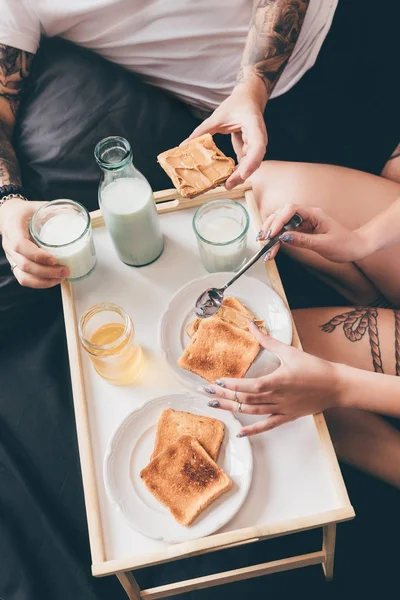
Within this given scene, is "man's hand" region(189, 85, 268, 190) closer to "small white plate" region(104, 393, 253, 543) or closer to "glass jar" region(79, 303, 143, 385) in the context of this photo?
"glass jar" region(79, 303, 143, 385)

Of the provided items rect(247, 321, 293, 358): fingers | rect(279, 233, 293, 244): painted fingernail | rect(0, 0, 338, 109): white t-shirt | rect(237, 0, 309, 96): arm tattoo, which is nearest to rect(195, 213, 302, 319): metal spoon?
rect(279, 233, 293, 244): painted fingernail

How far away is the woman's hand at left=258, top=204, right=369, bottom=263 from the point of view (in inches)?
45.3

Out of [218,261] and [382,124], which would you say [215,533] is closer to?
[218,261]

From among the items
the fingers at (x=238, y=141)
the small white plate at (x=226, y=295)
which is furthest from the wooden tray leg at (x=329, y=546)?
the fingers at (x=238, y=141)

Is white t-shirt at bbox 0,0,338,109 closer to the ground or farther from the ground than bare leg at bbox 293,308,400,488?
farther from the ground

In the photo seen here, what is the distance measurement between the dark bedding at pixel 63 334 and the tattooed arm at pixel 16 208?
5 cm

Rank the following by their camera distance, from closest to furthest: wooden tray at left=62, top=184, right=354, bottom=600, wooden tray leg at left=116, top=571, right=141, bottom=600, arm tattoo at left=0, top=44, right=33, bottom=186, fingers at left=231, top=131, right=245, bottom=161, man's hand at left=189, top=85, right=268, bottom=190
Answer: wooden tray at left=62, top=184, right=354, bottom=600 → wooden tray leg at left=116, top=571, right=141, bottom=600 → man's hand at left=189, top=85, right=268, bottom=190 → fingers at left=231, top=131, right=245, bottom=161 → arm tattoo at left=0, top=44, right=33, bottom=186

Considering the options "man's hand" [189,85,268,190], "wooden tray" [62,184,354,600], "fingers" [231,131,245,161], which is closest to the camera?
"wooden tray" [62,184,354,600]

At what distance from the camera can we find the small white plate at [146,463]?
98 centimetres

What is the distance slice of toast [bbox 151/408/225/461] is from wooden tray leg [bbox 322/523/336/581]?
0.82 feet

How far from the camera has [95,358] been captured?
1062mm

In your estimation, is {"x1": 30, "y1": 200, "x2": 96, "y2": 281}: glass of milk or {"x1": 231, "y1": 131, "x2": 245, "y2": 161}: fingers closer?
{"x1": 30, "y1": 200, "x2": 96, "y2": 281}: glass of milk

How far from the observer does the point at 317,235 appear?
1.19 meters

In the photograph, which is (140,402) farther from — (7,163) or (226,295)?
(7,163)
